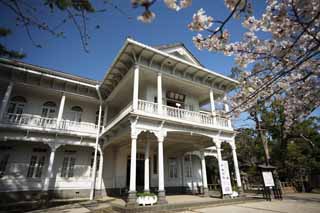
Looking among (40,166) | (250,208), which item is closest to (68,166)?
(40,166)

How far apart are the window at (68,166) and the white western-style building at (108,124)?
60 mm

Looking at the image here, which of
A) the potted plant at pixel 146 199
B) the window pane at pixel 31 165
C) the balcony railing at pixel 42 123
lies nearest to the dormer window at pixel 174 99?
the balcony railing at pixel 42 123

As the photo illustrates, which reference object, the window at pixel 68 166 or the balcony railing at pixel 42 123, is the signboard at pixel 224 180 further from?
the window at pixel 68 166

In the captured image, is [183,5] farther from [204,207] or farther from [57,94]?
[57,94]

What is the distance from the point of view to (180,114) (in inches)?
399

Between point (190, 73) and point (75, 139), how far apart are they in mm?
8422

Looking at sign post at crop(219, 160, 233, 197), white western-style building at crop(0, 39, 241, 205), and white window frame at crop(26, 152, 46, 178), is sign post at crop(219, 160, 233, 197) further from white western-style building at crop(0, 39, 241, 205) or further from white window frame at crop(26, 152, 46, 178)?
white window frame at crop(26, 152, 46, 178)

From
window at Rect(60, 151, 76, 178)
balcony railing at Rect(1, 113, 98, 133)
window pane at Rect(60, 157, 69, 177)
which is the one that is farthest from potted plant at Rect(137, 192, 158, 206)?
window pane at Rect(60, 157, 69, 177)

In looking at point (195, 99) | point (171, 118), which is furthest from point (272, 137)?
point (171, 118)

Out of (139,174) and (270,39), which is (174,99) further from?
(270,39)

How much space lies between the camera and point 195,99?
43.0ft

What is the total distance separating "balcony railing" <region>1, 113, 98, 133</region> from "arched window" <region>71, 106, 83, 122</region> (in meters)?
1.33

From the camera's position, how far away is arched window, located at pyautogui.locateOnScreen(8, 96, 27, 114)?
1131 centimetres

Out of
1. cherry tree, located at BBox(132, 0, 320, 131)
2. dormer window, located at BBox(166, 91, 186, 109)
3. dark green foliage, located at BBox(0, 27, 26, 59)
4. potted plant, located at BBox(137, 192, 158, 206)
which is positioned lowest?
potted plant, located at BBox(137, 192, 158, 206)
